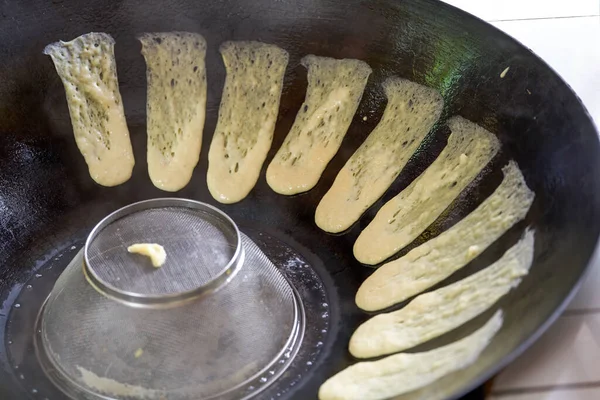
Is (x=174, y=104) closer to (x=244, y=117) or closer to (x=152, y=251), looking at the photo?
(x=244, y=117)

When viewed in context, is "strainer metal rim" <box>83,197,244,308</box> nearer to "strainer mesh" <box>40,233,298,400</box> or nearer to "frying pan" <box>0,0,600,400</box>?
"strainer mesh" <box>40,233,298,400</box>

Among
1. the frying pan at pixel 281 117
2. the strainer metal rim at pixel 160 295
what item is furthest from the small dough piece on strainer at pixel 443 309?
the strainer metal rim at pixel 160 295

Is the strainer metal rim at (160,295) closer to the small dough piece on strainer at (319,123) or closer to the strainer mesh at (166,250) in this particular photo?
the strainer mesh at (166,250)

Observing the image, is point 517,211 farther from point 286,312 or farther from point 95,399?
point 95,399

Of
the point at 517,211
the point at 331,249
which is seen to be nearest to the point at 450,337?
the point at 517,211

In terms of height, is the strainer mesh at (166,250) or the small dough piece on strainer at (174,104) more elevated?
the small dough piece on strainer at (174,104)
